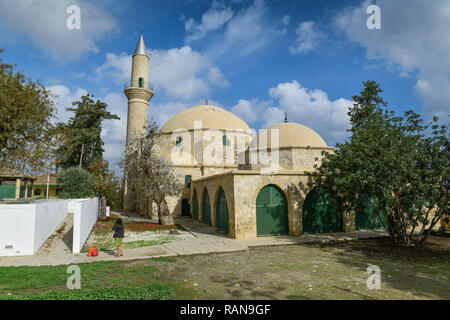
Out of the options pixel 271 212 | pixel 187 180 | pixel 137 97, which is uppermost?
pixel 137 97

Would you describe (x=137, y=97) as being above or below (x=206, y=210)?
above

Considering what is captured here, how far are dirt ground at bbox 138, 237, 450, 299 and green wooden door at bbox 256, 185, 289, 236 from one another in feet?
7.58

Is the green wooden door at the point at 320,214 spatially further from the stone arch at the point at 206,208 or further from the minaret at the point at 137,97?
the minaret at the point at 137,97

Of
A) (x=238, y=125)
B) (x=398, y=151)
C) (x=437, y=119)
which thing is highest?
(x=238, y=125)

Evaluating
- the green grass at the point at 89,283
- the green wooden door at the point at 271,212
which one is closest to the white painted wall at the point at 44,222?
the green grass at the point at 89,283

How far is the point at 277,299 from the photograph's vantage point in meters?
5.00

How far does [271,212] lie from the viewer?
41.7 feet

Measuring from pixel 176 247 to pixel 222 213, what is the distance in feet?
14.9

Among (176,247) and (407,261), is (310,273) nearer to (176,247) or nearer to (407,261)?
(407,261)

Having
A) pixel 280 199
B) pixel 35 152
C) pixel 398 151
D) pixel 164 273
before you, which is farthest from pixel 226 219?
pixel 35 152

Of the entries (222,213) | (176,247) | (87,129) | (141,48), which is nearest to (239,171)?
(222,213)

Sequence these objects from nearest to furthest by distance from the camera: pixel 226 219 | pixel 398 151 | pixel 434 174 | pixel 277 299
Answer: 1. pixel 277 299
2. pixel 434 174
3. pixel 398 151
4. pixel 226 219
